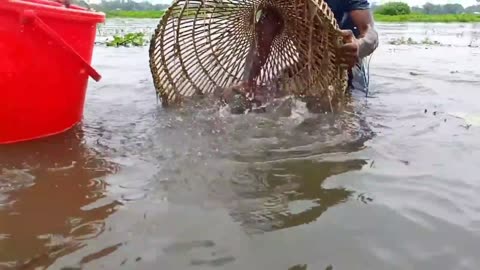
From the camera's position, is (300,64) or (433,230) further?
(300,64)

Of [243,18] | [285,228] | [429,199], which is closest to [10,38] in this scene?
[285,228]

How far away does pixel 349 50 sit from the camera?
310 centimetres

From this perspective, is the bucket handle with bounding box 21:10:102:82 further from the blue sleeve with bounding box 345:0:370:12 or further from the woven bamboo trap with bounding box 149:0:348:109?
the blue sleeve with bounding box 345:0:370:12

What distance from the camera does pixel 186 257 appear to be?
161 centimetres

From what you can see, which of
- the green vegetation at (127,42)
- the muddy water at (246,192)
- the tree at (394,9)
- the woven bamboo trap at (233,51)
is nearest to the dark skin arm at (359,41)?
the woven bamboo trap at (233,51)

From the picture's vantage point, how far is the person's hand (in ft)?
10.1

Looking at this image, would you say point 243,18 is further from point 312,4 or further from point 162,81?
point 312,4

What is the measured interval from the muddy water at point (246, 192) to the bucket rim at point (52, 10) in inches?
23.5

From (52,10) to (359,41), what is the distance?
1.70 meters

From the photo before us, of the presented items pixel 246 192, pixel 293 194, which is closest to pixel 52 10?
pixel 246 192

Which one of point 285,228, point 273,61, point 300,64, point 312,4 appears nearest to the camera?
point 285,228

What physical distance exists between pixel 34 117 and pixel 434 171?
180 cm

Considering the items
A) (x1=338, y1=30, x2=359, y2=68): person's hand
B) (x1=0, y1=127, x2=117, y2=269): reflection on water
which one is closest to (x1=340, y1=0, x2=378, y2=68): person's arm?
(x1=338, y1=30, x2=359, y2=68): person's hand

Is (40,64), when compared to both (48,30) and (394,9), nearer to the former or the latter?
(48,30)
